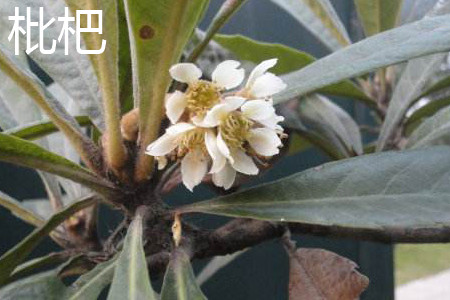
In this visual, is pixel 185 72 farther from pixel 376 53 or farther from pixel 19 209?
pixel 19 209

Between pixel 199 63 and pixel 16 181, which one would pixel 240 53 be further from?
pixel 16 181

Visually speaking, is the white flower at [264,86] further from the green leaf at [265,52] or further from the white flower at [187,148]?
the green leaf at [265,52]

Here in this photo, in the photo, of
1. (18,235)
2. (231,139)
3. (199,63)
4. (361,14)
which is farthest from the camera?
(18,235)

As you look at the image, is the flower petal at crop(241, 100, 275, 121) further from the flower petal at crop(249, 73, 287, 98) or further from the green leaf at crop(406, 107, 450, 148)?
the green leaf at crop(406, 107, 450, 148)

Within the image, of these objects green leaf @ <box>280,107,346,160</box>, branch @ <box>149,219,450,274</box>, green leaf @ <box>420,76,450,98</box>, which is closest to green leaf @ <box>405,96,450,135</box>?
green leaf @ <box>420,76,450,98</box>

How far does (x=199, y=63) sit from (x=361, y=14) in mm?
233

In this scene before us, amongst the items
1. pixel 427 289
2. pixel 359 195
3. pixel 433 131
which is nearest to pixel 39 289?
pixel 359 195

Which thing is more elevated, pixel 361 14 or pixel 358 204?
pixel 361 14

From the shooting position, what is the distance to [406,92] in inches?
28.4

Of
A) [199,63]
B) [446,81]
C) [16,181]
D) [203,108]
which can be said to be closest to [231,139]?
[203,108]

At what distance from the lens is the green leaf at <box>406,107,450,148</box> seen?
63 cm

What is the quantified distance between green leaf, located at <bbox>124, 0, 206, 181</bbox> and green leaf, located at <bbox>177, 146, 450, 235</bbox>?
0.07m

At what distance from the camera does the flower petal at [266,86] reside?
1.53 ft

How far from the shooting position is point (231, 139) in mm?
452
